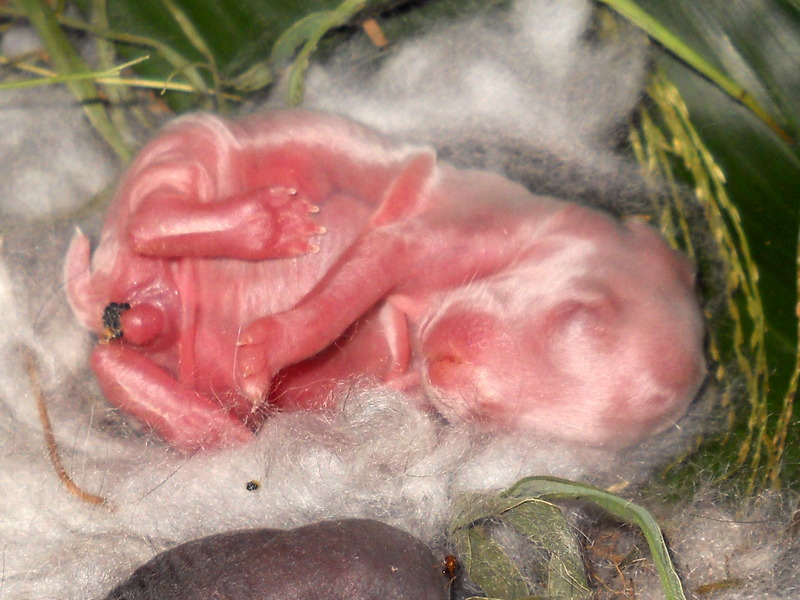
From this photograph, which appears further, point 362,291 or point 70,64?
point 70,64

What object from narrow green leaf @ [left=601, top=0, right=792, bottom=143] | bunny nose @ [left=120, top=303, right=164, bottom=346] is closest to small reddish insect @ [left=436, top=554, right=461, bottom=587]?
bunny nose @ [left=120, top=303, right=164, bottom=346]

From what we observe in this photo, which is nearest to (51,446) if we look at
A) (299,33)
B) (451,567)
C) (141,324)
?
(141,324)

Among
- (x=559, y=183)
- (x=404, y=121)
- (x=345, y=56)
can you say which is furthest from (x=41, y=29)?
(x=559, y=183)

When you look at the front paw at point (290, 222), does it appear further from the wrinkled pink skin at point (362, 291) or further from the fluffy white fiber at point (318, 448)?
the fluffy white fiber at point (318, 448)

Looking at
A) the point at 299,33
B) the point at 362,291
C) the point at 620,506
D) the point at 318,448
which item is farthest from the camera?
the point at 299,33

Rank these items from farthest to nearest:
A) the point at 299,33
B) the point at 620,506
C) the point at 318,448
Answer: the point at 299,33 < the point at 318,448 < the point at 620,506

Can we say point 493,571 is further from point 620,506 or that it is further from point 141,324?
point 141,324

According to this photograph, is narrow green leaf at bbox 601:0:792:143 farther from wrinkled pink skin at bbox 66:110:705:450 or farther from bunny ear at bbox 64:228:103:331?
bunny ear at bbox 64:228:103:331
